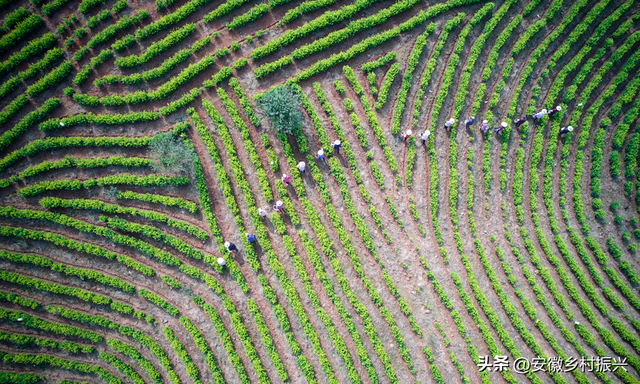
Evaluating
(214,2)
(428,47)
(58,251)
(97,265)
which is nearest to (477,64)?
(428,47)

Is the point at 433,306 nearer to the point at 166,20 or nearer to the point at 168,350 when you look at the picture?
the point at 168,350

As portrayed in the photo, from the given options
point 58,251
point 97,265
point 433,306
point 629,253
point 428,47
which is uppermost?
point 428,47

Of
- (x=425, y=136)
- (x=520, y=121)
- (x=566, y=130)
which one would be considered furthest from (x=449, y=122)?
(x=566, y=130)

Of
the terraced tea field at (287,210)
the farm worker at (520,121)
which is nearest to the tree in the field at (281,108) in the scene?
the terraced tea field at (287,210)

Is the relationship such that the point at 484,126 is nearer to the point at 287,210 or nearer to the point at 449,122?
the point at 449,122

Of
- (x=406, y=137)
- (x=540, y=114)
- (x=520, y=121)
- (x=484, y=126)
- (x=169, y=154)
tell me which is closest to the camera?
(x=169, y=154)

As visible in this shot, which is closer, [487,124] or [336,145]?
[336,145]

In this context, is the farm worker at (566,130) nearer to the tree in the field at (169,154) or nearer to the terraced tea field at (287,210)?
the terraced tea field at (287,210)
